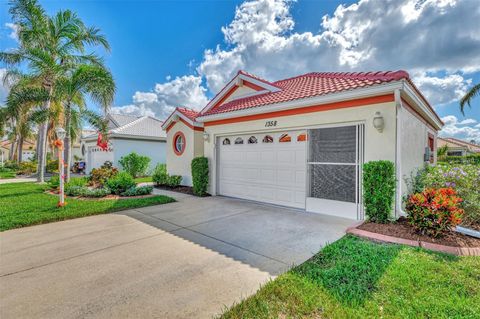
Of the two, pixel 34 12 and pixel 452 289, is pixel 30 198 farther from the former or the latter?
pixel 452 289

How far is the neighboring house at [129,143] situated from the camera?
18.8m

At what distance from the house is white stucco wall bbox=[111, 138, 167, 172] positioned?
36.5 ft

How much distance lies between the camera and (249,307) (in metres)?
2.86

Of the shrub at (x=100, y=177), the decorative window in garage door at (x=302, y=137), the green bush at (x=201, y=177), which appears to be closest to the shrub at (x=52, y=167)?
the shrub at (x=100, y=177)

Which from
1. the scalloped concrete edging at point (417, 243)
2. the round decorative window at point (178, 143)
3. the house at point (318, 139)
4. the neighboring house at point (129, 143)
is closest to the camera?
the scalloped concrete edging at point (417, 243)

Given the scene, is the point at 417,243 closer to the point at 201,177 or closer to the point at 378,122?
the point at 378,122

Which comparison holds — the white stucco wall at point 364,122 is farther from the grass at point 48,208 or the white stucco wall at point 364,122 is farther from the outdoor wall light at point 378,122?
the grass at point 48,208

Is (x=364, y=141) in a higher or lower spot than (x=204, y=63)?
lower

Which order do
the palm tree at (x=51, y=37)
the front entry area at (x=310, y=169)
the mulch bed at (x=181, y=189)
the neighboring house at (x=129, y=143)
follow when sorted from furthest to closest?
the neighboring house at (x=129, y=143) < the palm tree at (x=51, y=37) < the mulch bed at (x=181, y=189) < the front entry area at (x=310, y=169)

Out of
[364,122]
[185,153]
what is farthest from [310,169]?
[185,153]

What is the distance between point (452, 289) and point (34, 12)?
20.6 meters

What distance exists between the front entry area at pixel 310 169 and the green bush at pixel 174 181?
5327 millimetres

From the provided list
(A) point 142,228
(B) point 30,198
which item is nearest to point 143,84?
(B) point 30,198

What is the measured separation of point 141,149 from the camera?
65.9 ft
